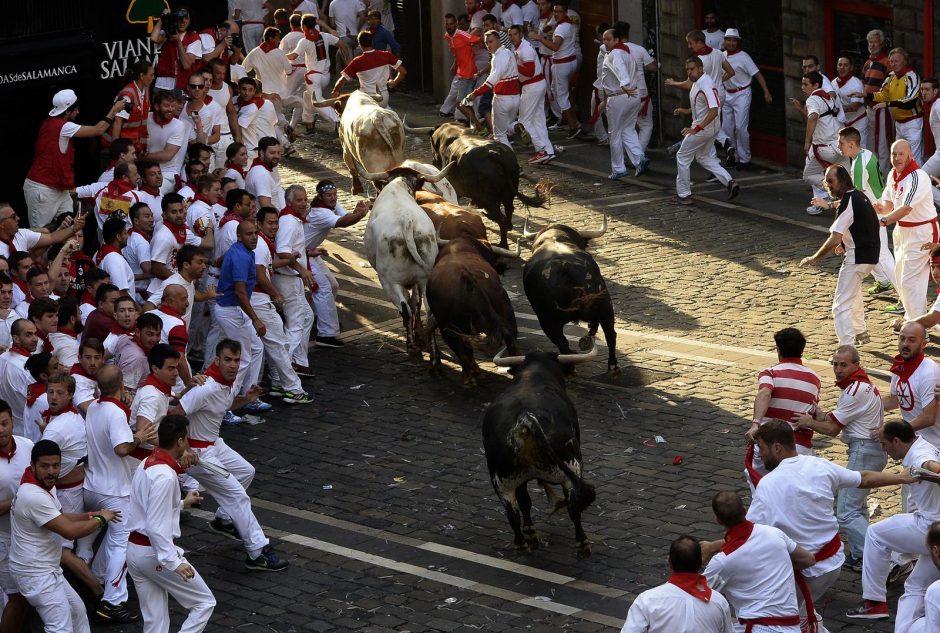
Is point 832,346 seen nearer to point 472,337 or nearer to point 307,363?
point 472,337

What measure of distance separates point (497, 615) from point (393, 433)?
3785mm

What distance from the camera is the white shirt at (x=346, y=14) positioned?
2783 centimetres

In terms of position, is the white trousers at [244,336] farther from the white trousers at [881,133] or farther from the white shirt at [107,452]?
the white trousers at [881,133]

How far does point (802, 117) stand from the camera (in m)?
21.9

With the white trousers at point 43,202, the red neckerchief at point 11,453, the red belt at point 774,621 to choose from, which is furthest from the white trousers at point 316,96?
the red belt at point 774,621

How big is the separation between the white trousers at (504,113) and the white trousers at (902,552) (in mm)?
14044

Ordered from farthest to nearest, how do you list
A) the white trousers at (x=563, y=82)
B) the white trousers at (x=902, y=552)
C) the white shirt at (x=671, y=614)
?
the white trousers at (x=563, y=82)
the white trousers at (x=902, y=552)
the white shirt at (x=671, y=614)

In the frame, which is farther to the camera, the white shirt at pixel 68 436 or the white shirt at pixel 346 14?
the white shirt at pixel 346 14

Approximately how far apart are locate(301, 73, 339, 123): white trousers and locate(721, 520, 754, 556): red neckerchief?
658 inches

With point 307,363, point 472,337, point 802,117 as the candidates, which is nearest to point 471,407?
point 472,337

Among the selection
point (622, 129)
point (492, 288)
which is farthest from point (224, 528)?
point (622, 129)

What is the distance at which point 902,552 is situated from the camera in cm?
971

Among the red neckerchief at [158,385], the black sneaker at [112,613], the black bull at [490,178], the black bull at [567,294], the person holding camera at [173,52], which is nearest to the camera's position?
the black sneaker at [112,613]

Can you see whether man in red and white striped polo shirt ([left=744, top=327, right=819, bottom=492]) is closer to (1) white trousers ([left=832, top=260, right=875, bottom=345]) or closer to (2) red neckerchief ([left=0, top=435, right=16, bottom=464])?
(1) white trousers ([left=832, top=260, right=875, bottom=345])
